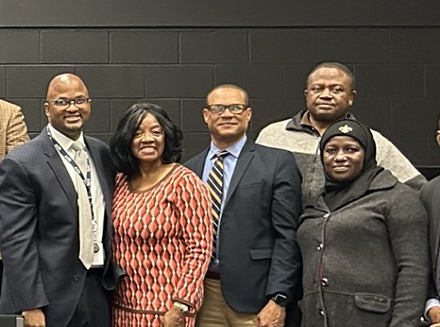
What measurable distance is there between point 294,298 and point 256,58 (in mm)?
2440

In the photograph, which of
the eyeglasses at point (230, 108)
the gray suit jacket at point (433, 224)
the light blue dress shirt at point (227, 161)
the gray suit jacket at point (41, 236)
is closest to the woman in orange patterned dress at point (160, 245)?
the gray suit jacket at point (41, 236)

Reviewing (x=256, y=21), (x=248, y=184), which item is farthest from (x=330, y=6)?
(x=248, y=184)

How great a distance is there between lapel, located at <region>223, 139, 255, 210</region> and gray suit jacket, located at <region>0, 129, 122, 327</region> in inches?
23.8

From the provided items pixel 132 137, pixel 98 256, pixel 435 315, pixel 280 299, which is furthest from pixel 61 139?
pixel 435 315

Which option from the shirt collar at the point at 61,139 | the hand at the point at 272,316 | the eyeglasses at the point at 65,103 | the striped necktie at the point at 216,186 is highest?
the eyeglasses at the point at 65,103

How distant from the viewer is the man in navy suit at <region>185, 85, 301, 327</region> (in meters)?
4.10

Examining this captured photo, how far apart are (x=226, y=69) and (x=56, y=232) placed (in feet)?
8.29

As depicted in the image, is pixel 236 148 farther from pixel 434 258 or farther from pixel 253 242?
pixel 434 258

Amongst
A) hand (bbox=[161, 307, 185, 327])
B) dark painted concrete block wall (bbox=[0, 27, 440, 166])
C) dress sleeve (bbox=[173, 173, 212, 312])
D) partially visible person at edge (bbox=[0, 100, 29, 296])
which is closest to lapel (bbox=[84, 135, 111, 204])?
dress sleeve (bbox=[173, 173, 212, 312])

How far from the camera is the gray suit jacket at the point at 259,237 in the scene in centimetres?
411

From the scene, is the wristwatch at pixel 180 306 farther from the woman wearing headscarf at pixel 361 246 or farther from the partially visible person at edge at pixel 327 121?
the partially visible person at edge at pixel 327 121

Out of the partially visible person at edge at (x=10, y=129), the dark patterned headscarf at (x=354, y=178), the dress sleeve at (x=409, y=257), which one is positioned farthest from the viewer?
the partially visible person at edge at (x=10, y=129)

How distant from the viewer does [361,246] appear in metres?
3.78

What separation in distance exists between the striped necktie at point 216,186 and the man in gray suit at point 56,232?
1.51ft
